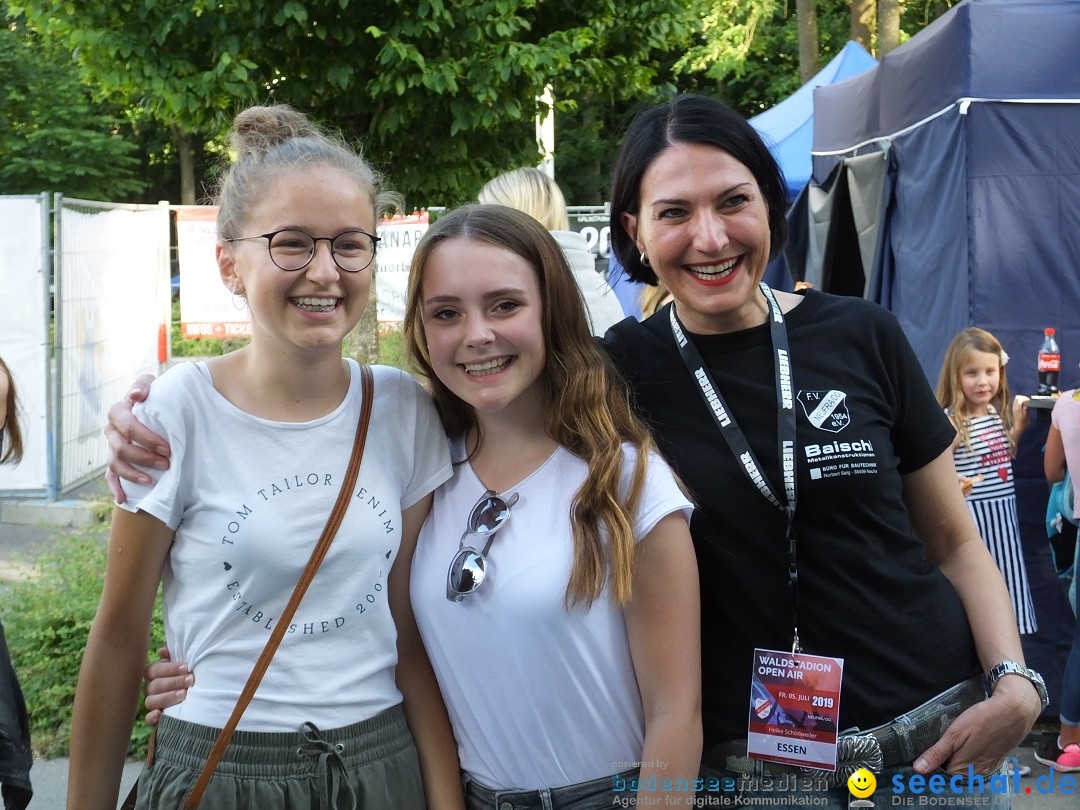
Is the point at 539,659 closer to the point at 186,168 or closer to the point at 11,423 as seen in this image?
the point at 11,423

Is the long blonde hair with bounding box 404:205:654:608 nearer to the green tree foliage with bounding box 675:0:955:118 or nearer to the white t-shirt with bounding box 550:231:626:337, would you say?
the white t-shirt with bounding box 550:231:626:337

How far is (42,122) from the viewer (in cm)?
2775

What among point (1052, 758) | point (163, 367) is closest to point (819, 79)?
point (163, 367)

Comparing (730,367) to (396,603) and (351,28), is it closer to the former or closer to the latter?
(396,603)

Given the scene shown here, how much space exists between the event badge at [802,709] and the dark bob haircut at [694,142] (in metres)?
0.88

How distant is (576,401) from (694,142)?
0.59m

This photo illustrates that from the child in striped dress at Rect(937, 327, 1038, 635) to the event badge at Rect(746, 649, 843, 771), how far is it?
3.40 m

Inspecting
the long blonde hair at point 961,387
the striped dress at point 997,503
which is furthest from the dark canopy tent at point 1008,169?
the striped dress at point 997,503

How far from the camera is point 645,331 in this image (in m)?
2.40

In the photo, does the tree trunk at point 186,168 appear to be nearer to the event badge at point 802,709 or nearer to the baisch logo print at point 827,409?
the baisch logo print at point 827,409

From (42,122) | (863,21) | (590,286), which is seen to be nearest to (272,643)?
(590,286)

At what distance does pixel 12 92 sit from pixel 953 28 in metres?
27.0

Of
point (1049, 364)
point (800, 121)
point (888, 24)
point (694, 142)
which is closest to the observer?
point (694, 142)

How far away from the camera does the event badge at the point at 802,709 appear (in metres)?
2.06
